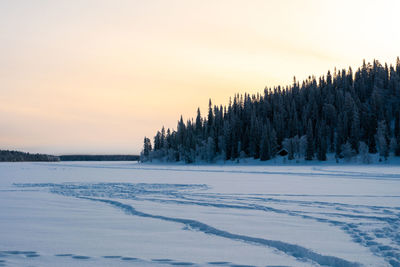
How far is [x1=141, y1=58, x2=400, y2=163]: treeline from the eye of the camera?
10906cm

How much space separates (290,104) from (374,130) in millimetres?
39116

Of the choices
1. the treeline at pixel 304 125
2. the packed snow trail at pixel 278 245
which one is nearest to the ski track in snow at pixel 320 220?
the packed snow trail at pixel 278 245

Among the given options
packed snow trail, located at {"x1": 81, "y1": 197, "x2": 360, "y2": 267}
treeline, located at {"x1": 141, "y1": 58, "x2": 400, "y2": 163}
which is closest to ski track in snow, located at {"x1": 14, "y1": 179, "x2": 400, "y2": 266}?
packed snow trail, located at {"x1": 81, "y1": 197, "x2": 360, "y2": 267}

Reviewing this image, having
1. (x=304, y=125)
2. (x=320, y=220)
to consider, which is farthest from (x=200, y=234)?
(x=304, y=125)

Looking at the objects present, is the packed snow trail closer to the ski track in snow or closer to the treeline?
the ski track in snow

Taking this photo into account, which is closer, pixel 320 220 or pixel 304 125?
pixel 320 220

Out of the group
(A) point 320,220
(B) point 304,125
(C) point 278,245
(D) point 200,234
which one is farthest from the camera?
(B) point 304,125

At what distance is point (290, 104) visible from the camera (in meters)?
145

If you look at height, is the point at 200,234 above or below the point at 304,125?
below

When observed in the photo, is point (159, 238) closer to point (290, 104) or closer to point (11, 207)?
point (11, 207)

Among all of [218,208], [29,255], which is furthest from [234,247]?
[218,208]

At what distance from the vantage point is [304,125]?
127312 millimetres

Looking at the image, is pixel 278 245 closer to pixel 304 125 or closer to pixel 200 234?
pixel 200 234

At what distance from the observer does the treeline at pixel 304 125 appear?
109062 mm
